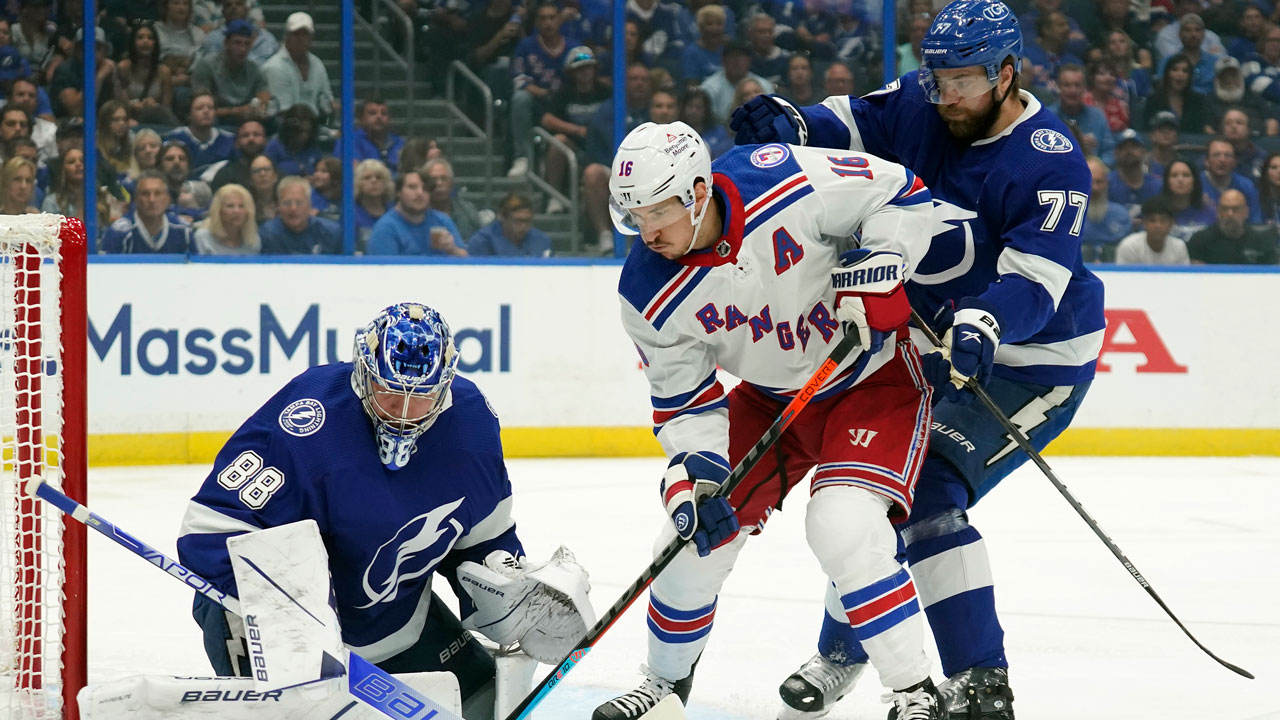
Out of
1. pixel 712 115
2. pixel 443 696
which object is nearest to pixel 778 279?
pixel 443 696

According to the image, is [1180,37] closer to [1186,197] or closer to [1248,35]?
[1248,35]

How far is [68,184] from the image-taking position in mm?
5922

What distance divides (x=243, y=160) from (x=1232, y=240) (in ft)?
14.5

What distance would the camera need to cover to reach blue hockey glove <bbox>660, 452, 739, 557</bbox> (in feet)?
7.66

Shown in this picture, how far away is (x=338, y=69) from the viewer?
6.20 meters

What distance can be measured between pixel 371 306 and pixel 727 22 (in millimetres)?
2085

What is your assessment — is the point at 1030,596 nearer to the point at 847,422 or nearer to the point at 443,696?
the point at 847,422

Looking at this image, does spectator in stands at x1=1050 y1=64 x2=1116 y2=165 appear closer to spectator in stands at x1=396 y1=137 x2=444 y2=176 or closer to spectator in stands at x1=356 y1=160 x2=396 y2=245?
spectator in stands at x1=396 y1=137 x2=444 y2=176

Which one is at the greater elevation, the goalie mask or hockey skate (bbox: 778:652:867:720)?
the goalie mask

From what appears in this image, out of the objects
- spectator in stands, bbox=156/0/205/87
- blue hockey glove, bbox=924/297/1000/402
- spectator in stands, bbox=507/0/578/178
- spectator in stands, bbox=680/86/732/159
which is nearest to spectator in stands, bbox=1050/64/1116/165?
spectator in stands, bbox=680/86/732/159

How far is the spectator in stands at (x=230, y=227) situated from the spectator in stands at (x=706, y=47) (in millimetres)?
2025

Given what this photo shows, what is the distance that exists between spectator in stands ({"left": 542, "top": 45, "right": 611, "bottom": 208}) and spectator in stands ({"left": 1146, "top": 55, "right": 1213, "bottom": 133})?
101 inches

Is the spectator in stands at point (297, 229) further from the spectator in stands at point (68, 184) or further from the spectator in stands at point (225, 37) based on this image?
the spectator in stands at point (68, 184)

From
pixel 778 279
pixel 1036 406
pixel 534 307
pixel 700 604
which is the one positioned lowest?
pixel 534 307
